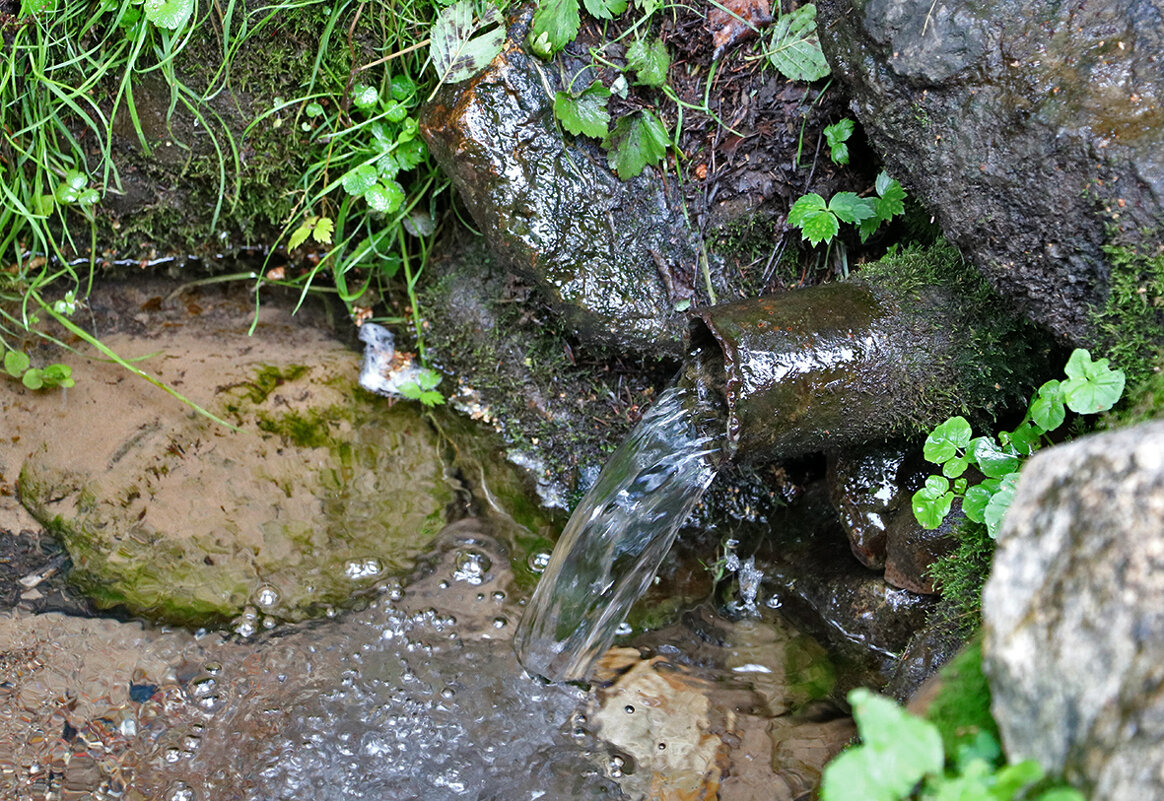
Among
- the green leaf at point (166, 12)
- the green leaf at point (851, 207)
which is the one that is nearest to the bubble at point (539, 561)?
the green leaf at point (851, 207)

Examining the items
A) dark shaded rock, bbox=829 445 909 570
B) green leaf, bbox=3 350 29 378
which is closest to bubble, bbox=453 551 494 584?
dark shaded rock, bbox=829 445 909 570

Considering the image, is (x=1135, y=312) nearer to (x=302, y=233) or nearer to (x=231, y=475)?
(x=302, y=233)

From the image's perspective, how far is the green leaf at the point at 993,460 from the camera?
230 centimetres

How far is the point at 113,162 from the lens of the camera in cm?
326

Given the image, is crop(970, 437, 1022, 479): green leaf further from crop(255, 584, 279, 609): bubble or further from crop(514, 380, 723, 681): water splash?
crop(255, 584, 279, 609): bubble

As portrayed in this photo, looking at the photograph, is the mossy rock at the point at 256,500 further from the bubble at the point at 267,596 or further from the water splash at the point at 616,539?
the water splash at the point at 616,539

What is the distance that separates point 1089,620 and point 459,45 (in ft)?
7.95

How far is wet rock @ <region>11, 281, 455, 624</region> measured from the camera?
2893 millimetres

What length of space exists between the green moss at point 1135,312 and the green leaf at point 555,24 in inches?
64.6

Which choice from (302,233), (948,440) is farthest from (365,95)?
(948,440)

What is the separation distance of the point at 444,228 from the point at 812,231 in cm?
145

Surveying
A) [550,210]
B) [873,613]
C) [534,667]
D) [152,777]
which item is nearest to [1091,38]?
[550,210]

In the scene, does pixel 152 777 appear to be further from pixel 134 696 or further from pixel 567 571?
pixel 567 571

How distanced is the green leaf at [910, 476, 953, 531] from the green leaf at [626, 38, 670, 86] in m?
1.51
